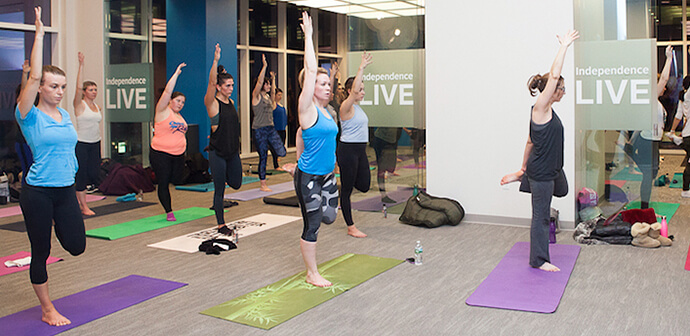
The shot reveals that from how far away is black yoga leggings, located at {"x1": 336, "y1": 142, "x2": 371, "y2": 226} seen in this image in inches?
233

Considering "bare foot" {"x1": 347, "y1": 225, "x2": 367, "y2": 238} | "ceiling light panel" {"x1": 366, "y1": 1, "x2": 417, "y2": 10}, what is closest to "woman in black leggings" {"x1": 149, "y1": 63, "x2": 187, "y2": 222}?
"bare foot" {"x1": 347, "y1": 225, "x2": 367, "y2": 238}

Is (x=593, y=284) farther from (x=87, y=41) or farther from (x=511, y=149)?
(x=87, y=41)

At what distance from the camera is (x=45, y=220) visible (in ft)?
11.3

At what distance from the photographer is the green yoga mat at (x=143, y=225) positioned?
19.9 feet

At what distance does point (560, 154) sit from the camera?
4.47 meters

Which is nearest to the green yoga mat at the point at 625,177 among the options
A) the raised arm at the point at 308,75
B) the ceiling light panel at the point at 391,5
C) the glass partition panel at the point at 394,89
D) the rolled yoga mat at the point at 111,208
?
the glass partition panel at the point at 394,89

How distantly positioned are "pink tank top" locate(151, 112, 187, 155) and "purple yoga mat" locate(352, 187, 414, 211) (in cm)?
231

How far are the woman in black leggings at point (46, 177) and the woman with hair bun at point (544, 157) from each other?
2.94 meters

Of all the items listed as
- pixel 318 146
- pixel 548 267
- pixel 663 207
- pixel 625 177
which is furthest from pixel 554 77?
pixel 663 207

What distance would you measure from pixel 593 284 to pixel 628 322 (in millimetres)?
797

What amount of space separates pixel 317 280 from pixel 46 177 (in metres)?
1.87

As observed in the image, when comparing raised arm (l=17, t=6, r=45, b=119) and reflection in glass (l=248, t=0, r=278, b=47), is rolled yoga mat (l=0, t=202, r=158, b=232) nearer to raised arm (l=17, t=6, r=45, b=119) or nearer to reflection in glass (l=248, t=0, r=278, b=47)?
raised arm (l=17, t=6, r=45, b=119)

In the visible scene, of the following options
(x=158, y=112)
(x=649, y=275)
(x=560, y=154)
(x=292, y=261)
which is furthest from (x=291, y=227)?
(x=649, y=275)

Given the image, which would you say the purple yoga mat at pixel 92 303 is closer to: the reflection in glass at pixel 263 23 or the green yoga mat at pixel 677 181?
the green yoga mat at pixel 677 181
